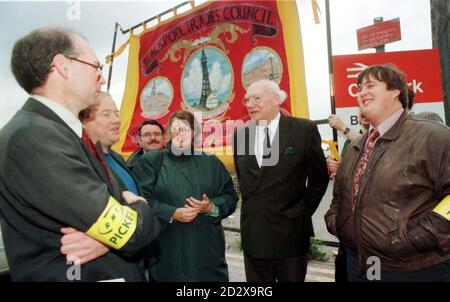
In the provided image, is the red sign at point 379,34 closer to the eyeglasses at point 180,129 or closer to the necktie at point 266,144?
the necktie at point 266,144

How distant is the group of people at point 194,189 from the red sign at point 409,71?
3.26 feet

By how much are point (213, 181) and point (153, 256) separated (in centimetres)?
70

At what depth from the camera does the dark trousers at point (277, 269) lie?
2564 mm

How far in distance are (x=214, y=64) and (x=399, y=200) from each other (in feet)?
11.8

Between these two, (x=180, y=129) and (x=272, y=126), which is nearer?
(x=180, y=129)

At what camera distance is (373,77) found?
2.12m

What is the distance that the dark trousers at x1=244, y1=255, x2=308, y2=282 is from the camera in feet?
8.41

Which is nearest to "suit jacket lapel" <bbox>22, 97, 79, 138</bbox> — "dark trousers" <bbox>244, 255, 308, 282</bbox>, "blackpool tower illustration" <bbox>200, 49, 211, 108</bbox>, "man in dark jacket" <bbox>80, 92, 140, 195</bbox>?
"man in dark jacket" <bbox>80, 92, 140, 195</bbox>

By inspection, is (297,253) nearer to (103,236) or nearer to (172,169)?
(172,169)

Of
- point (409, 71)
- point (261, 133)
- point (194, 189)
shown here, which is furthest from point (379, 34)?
point (194, 189)

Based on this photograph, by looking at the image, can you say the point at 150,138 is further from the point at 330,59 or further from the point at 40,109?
the point at 40,109

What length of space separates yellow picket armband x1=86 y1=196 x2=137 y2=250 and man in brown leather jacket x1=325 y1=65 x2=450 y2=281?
131 cm

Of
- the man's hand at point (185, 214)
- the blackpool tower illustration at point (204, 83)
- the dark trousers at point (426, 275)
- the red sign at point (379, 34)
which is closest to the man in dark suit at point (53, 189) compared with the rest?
the man's hand at point (185, 214)

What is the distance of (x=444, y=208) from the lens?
66.6 inches
